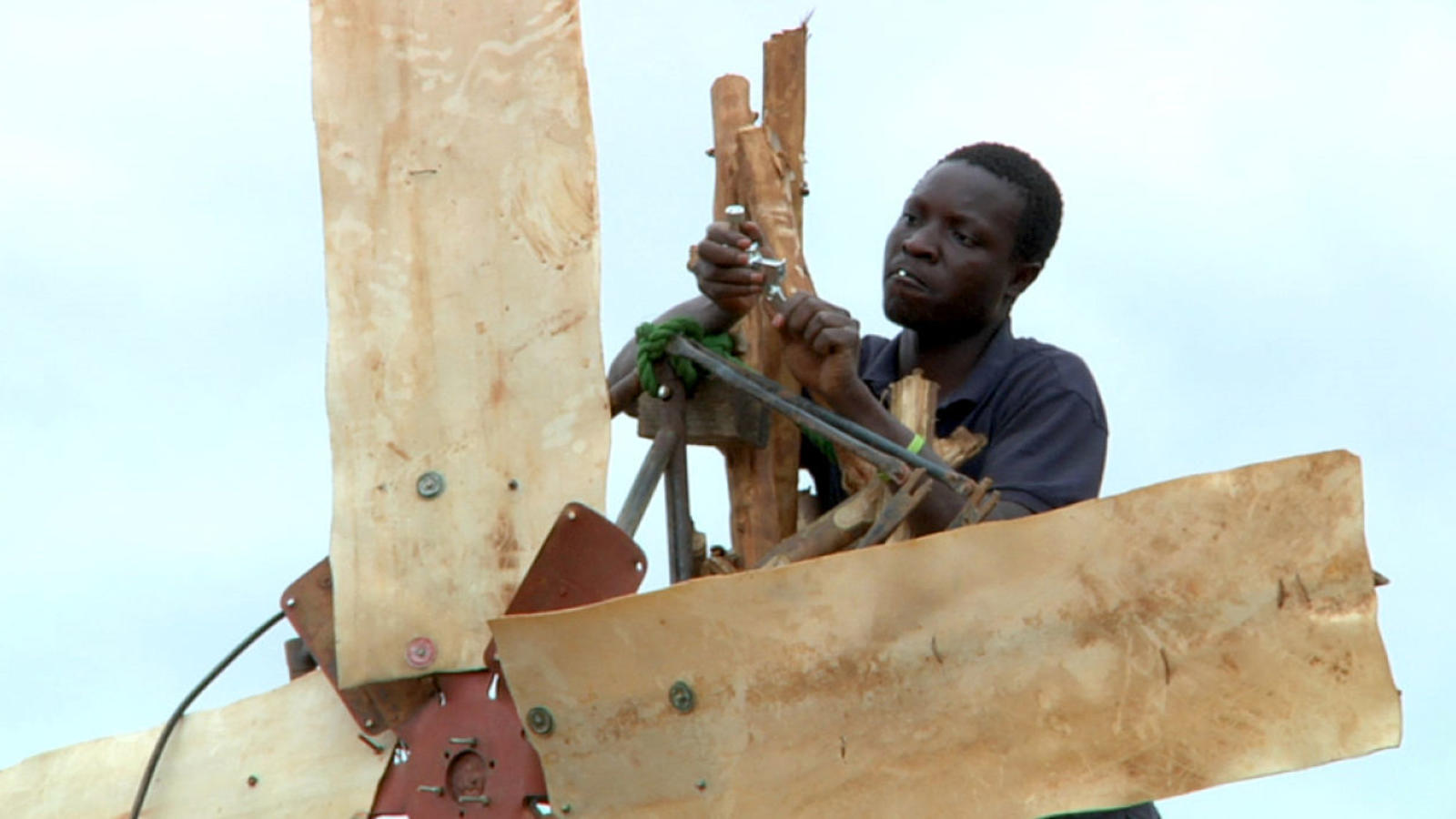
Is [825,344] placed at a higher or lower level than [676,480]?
higher

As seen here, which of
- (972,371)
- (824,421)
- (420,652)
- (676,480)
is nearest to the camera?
(420,652)

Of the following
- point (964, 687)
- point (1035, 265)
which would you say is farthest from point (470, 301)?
point (1035, 265)

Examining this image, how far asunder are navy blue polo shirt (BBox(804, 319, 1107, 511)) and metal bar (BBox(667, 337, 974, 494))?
383mm

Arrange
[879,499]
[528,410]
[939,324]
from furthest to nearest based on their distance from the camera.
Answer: [939,324], [879,499], [528,410]

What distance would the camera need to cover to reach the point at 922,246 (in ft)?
18.3

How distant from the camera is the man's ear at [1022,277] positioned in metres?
5.79

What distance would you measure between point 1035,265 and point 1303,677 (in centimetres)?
210

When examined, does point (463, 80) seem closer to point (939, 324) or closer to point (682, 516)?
point (682, 516)

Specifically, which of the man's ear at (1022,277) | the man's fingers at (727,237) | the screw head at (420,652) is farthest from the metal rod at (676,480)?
the man's ear at (1022,277)

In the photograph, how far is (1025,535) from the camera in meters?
3.96

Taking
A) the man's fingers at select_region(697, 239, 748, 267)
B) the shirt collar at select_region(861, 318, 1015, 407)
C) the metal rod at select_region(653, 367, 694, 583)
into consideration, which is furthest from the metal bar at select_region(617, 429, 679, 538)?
the shirt collar at select_region(861, 318, 1015, 407)

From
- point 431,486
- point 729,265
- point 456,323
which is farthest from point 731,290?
point 431,486

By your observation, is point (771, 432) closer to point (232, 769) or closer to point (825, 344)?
point (825, 344)

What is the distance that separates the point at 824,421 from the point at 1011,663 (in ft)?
3.06
